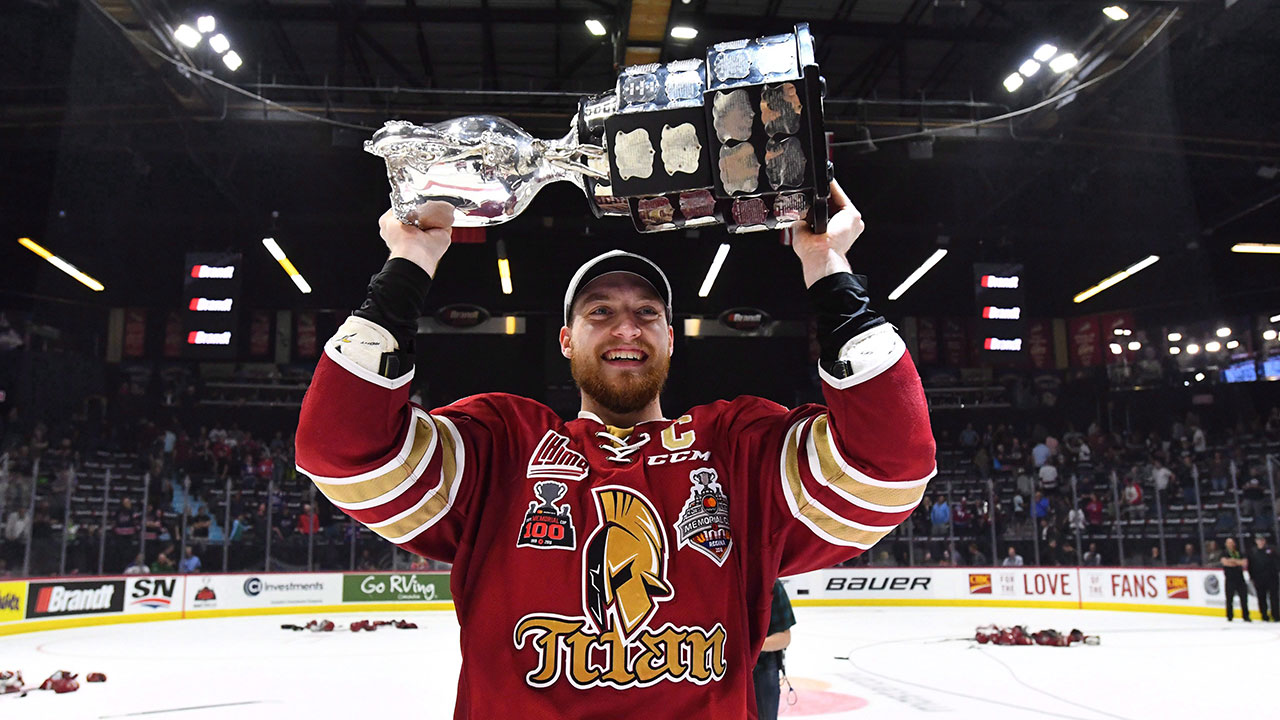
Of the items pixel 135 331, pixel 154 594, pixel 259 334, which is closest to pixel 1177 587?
pixel 154 594

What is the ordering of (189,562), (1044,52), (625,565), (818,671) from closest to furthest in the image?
(625,565) < (818,671) < (1044,52) < (189,562)

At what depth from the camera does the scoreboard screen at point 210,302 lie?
15.8 meters

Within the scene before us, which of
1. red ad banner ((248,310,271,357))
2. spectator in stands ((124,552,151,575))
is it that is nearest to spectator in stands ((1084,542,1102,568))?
spectator in stands ((124,552,151,575))

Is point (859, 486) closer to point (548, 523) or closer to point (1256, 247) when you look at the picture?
point (548, 523)

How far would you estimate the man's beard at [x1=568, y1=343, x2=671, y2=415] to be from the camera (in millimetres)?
1991

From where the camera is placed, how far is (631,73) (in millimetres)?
1601

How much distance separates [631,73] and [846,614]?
49.6 ft

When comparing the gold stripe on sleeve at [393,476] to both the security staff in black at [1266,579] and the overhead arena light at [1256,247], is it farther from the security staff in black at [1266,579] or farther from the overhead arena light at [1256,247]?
the overhead arena light at [1256,247]

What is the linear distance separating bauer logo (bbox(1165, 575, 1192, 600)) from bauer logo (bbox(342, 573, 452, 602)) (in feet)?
40.1

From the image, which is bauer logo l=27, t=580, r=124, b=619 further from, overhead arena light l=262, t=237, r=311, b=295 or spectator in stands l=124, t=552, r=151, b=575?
overhead arena light l=262, t=237, r=311, b=295

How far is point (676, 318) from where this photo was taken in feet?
68.8

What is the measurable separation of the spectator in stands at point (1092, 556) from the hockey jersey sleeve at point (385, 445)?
1717 cm

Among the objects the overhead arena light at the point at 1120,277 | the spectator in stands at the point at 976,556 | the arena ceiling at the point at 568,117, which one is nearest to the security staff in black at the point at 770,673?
the arena ceiling at the point at 568,117

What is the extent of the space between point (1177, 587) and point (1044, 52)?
9.13 m
